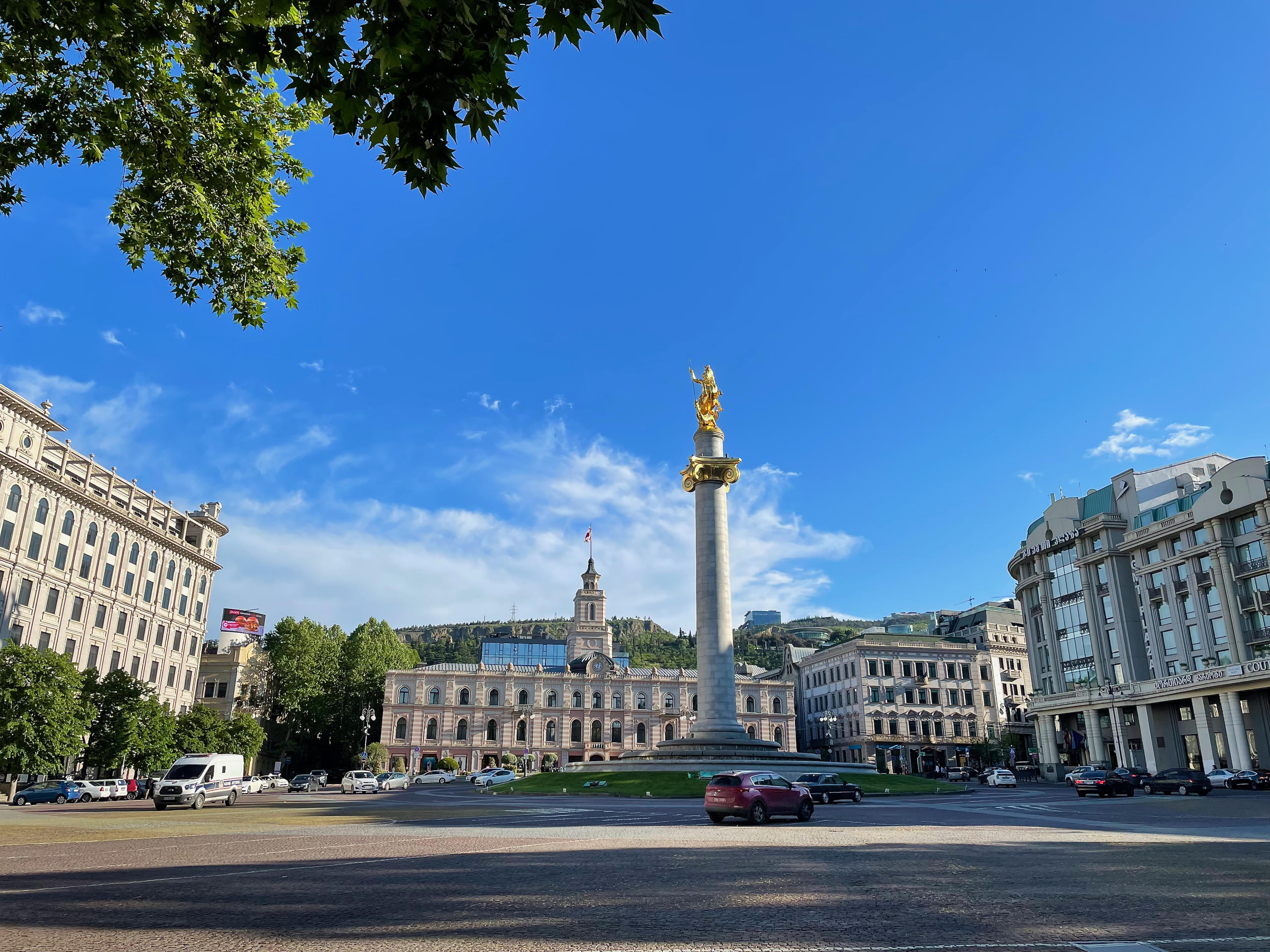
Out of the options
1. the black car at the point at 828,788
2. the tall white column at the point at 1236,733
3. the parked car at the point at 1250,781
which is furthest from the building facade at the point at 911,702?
the black car at the point at 828,788

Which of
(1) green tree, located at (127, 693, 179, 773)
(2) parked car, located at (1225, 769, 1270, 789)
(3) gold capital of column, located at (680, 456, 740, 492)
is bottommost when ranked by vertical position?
(2) parked car, located at (1225, 769, 1270, 789)

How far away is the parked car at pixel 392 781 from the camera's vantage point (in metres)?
65.6

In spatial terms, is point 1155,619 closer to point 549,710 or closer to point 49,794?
point 549,710

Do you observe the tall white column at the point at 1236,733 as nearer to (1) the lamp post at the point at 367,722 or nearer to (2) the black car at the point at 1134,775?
(2) the black car at the point at 1134,775

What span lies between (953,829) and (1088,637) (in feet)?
203

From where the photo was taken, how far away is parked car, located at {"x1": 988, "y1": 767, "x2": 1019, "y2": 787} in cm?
6153

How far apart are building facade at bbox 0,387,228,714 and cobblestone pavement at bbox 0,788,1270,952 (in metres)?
48.3

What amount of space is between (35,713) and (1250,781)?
68.7 m

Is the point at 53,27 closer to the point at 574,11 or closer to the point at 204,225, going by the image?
the point at 204,225

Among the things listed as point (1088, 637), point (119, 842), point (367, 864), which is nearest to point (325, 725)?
point (1088, 637)

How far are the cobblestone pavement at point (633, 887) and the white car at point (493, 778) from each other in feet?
137

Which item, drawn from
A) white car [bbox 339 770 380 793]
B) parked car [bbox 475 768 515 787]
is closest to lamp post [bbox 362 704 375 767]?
parked car [bbox 475 768 515 787]

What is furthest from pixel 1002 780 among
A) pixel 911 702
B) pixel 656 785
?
pixel 911 702

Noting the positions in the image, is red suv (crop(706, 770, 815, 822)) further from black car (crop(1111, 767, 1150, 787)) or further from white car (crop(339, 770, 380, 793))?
white car (crop(339, 770, 380, 793))
